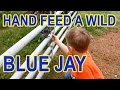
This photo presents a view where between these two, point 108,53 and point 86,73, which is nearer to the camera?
point 86,73

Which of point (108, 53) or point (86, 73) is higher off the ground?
point (86, 73)

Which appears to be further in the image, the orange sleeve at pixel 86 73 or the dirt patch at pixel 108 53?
the dirt patch at pixel 108 53

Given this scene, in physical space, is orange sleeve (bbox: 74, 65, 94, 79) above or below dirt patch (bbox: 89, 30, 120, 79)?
above

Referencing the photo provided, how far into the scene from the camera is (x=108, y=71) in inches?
198

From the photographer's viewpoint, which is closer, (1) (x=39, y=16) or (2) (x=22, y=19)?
(2) (x=22, y=19)

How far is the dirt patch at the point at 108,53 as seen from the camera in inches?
199

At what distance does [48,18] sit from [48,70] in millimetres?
624

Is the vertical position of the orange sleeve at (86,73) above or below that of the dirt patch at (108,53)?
above

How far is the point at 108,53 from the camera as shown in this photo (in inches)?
236

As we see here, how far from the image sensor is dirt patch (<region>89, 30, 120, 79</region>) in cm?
506

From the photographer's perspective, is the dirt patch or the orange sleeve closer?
Answer: the orange sleeve
